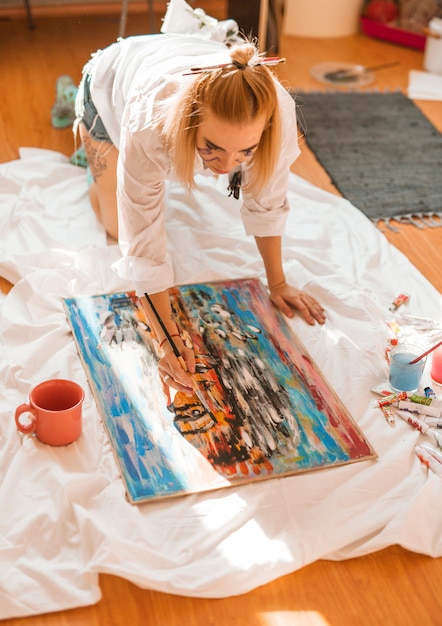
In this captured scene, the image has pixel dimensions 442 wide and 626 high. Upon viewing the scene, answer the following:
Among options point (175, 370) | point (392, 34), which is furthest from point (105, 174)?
point (392, 34)

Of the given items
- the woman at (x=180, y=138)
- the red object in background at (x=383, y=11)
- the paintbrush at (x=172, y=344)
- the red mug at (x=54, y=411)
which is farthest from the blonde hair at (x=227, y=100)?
the red object in background at (x=383, y=11)

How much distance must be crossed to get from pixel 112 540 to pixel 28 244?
97 cm

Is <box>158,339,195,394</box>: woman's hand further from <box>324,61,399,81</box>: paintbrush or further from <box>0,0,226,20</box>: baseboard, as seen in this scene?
<box>0,0,226,20</box>: baseboard

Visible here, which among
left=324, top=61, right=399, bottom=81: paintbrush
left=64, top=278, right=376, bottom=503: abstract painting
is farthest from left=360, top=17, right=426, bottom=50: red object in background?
left=64, top=278, right=376, bottom=503: abstract painting

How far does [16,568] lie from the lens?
1.30 meters

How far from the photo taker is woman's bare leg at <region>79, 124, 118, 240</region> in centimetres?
200

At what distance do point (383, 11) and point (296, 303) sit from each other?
2.15 meters

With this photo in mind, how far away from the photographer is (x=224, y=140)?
1.36 m

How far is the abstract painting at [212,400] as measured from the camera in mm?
1497

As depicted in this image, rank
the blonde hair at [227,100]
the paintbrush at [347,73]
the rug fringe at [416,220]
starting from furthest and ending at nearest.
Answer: the paintbrush at [347,73] < the rug fringe at [416,220] < the blonde hair at [227,100]

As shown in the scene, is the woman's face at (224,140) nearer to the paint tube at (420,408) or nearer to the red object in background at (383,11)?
the paint tube at (420,408)

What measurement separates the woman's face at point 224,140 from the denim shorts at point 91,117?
24.2 inches

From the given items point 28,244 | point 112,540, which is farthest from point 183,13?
point 112,540

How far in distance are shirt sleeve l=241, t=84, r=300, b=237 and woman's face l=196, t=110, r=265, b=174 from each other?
0.22 meters
